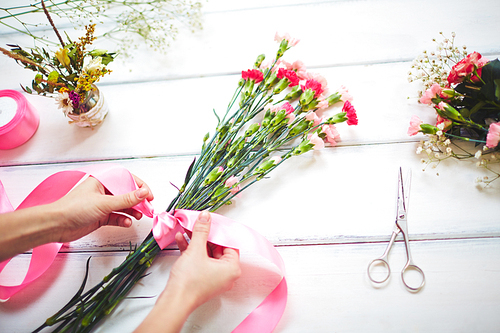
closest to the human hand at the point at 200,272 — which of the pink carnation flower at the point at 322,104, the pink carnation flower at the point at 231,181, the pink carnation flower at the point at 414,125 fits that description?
the pink carnation flower at the point at 231,181

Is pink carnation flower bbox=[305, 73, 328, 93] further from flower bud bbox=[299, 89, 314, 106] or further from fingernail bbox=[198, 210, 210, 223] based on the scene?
fingernail bbox=[198, 210, 210, 223]

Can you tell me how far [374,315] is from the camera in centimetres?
86

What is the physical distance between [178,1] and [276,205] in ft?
3.03

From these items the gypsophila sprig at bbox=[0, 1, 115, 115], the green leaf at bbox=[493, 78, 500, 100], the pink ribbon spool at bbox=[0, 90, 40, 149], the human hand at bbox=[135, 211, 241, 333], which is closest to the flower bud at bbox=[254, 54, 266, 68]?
the gypsophila sprig at bbox=[0, 1, 115, 115]

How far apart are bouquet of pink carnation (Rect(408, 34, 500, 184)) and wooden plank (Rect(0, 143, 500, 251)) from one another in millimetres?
51

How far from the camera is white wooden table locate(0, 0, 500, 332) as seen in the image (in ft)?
2.87

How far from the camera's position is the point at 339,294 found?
0.89 m

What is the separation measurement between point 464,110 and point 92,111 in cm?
114

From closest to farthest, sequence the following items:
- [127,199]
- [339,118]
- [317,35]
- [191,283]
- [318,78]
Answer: [191,283] → [127,199] → [339,118] → [318,78] → [317,35]

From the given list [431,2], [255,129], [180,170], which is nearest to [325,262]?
[255,129]

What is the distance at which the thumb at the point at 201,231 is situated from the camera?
0.78m

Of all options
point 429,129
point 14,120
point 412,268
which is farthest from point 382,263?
point 14,120

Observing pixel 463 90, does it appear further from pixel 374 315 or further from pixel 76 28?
pixel 76 28

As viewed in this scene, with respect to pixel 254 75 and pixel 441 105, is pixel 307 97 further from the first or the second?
pixel 441 105
